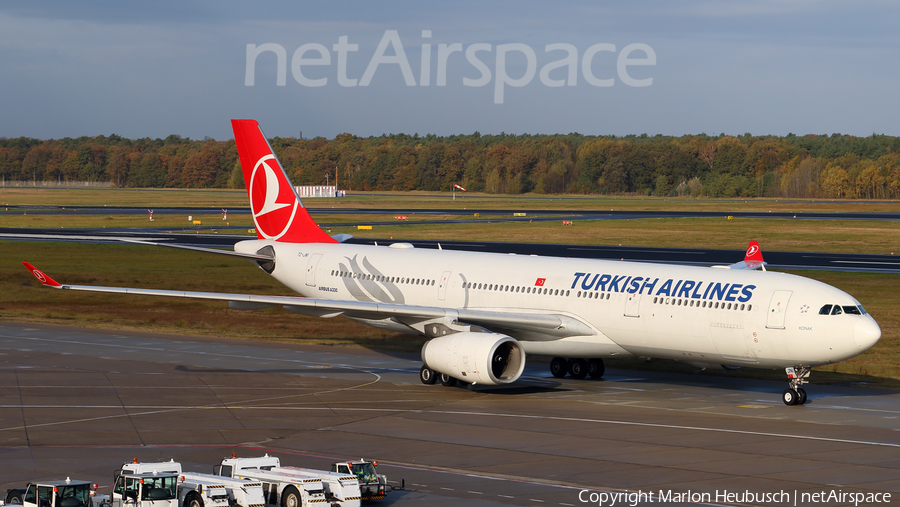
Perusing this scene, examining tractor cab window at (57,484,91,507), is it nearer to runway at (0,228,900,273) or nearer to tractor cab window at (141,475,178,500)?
tractor cab window at (141,475,178,500)

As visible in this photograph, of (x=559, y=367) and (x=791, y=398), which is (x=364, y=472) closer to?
(x=791, y=398)

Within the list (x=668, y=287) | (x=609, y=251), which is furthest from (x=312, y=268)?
(x=609, y=251)

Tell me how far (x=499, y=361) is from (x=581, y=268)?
469cm

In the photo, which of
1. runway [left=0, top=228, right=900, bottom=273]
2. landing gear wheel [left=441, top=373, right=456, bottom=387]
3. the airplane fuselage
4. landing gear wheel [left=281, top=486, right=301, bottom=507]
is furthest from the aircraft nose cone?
runway [left=0, top=228, right=900, bottom=273]

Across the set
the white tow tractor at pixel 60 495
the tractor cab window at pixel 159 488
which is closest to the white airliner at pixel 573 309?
the tractor cab window at pixel 159 488

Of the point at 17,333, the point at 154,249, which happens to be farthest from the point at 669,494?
the point at 154,249

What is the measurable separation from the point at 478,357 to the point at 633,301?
5.39 m

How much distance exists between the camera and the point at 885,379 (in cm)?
3703

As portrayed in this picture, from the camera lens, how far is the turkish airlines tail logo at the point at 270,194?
45125 millimetres

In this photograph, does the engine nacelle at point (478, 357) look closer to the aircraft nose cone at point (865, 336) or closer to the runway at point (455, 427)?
the runway at point (455, 427)

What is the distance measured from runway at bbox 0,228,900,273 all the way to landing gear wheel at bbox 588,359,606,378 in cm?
3561

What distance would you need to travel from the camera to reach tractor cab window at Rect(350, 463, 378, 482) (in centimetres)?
2016

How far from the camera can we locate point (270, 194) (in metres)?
45.4

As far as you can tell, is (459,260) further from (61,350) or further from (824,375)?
(61,350)
